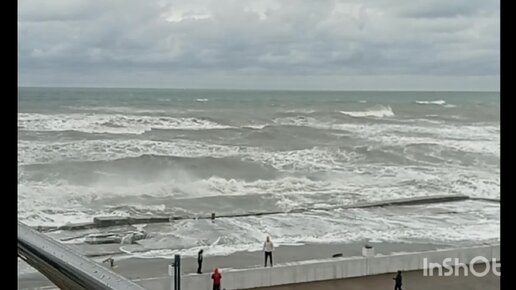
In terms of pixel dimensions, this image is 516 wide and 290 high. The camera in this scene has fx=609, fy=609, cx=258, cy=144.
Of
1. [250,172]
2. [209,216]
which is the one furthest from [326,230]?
[250,172]

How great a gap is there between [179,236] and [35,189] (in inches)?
123

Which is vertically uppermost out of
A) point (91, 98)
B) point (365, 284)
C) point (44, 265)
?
point (91, 98)

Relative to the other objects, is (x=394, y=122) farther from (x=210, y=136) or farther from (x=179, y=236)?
(x=179, y=236)

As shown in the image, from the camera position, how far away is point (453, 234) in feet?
20.3

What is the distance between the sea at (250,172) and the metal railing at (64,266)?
2.90m

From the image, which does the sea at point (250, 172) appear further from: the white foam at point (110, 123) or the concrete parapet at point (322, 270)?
the concrete parapet at point (322, 270)

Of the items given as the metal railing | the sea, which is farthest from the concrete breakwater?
the metal railing

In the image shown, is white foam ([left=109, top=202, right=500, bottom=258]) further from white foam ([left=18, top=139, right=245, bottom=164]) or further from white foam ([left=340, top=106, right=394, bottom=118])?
white foam ([left=340, top=106, right=394, bottom=118])

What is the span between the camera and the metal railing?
30 centimetres

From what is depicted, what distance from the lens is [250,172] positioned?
10305 mm

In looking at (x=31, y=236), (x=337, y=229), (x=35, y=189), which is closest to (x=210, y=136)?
(x=35, y=189)

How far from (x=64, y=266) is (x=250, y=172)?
9.98 metres
